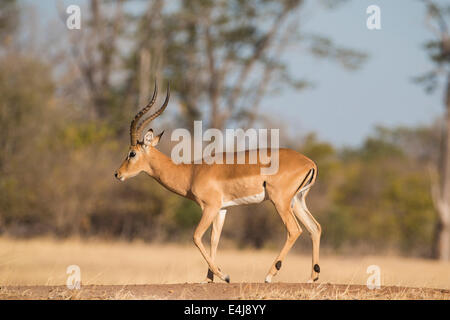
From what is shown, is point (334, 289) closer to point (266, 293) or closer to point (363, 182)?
point (266, 293)

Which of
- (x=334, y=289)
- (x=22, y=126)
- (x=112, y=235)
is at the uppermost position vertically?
(x=22, y=126)

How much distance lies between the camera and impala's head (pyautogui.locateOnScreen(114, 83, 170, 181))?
938 cm

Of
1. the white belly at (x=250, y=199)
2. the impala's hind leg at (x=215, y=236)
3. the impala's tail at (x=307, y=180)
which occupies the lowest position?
the impala's hind leg at (x=215, y=236)

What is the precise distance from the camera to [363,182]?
41.4m

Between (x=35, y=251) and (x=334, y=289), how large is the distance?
13.0 m

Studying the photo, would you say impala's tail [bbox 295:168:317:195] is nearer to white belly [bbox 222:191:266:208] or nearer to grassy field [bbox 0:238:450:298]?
white belly [bbox 222:191:266:208]

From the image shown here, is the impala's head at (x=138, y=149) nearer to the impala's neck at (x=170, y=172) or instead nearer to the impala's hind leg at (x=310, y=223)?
the impala's neck at (x=170, y=172)

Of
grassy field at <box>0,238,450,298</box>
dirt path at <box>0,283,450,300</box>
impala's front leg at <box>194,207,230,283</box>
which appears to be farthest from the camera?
grassy field at <box>0,238,450,298</box>

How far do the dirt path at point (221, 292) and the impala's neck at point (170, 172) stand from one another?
1.82m

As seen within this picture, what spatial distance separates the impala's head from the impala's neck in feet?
0.34

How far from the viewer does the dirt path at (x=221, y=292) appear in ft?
23.3

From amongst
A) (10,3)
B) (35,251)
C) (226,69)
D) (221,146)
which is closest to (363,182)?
(226,69)

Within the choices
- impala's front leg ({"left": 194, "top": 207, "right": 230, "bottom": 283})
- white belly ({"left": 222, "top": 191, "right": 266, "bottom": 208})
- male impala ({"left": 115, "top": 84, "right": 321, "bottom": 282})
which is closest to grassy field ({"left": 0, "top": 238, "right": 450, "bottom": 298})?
male impala ({"left": 115, "top": 84, "right": 321, "bottom": 282})

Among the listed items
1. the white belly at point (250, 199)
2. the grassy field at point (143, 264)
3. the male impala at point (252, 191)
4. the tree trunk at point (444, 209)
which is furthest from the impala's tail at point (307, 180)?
the tree trunk at point (444, 209)
